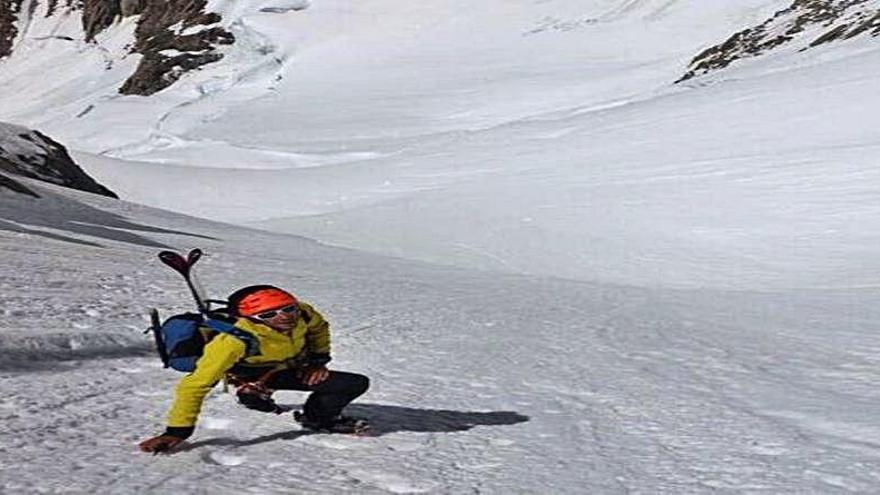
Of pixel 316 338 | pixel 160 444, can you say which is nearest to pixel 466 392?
pixel 316 338

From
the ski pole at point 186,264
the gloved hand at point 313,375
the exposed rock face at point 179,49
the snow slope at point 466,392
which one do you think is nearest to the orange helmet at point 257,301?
the ski pole at point 186,264

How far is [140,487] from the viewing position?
3.71 meters

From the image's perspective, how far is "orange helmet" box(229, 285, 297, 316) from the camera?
433 centimetres

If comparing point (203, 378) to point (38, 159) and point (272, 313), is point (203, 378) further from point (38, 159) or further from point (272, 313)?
point (38, 159)

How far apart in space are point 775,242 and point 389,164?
1183 cm

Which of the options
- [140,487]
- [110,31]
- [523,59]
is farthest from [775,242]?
[110,31]

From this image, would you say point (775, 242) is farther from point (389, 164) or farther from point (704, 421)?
point (389, 164)

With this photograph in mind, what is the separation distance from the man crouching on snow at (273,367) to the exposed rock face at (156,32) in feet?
168

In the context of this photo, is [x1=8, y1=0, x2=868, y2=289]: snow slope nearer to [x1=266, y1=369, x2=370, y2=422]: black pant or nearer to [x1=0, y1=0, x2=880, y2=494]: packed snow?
[x1=0, y1=0, x2=880, y2=494]: packed snow

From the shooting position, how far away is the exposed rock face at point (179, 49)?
5478cm

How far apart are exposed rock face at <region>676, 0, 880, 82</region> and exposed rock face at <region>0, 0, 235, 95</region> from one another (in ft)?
86.1

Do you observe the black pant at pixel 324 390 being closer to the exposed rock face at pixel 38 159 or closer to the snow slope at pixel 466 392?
the snow slope at pixel 466 392

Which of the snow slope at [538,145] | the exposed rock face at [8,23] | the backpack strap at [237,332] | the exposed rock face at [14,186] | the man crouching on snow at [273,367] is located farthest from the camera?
the exposed rock face at [8,23]

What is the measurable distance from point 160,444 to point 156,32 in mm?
69471
